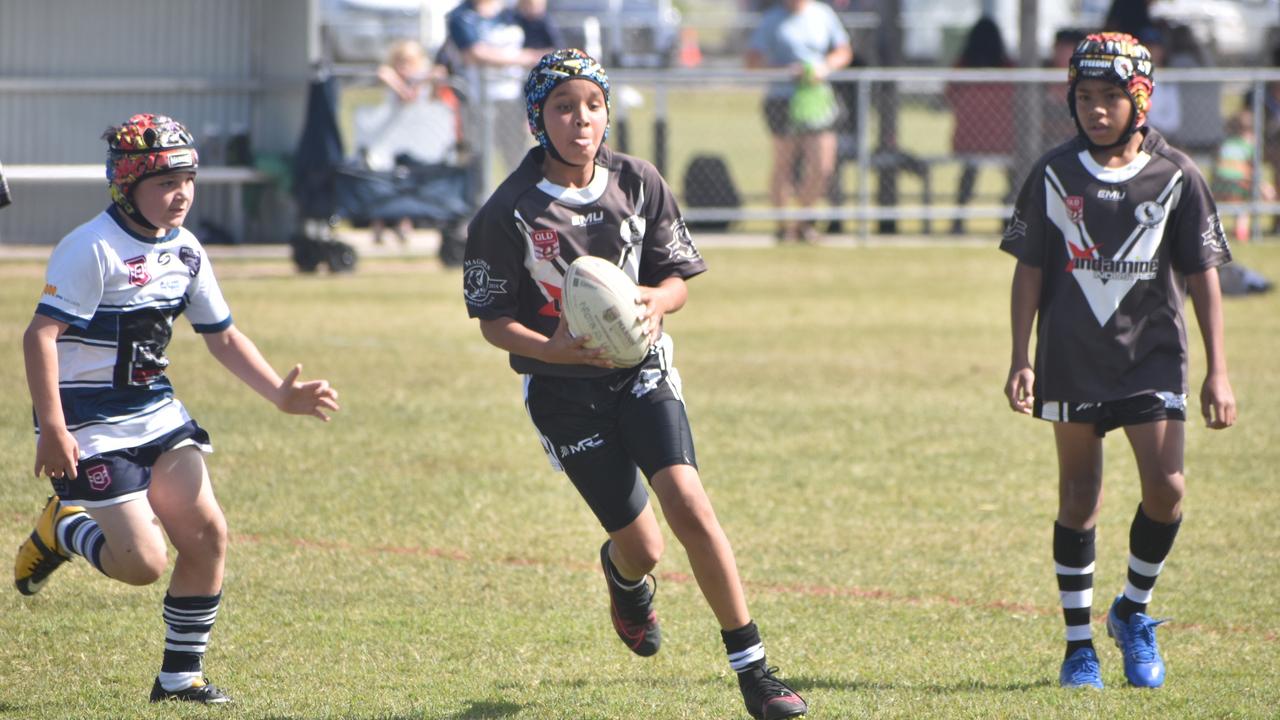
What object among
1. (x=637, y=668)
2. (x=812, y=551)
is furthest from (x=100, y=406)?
(x=812, y=551)

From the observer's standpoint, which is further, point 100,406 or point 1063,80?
point 1063,80

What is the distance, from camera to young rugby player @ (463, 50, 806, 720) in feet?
15.0

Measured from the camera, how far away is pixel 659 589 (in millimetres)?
6234

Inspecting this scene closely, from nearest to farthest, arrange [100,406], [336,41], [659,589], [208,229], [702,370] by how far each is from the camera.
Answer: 1. [100,406]
2. [659,589]
3. [702,370]
4. [208,229]
5. [336,41]

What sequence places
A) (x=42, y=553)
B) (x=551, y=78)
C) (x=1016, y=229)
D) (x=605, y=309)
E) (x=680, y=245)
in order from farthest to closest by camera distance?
(x=42, y=553) < (x=1016, y=229) < (x=680, y=245) < (x=551, y=78) < (x=605, y=309)

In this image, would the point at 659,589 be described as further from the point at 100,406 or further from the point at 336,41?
the point at 336,41

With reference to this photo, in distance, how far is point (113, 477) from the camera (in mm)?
4684

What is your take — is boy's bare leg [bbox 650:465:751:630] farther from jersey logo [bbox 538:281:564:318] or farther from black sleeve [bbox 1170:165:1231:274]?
black sleeve [bbox 1170:165:1231:274]

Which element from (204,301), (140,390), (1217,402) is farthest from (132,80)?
(1217,402)

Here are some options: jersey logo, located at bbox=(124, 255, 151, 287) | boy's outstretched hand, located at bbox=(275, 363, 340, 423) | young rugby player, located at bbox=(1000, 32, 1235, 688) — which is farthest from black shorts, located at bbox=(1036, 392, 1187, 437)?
jersey logo, located at bbox=(124, 255, 151, 287)

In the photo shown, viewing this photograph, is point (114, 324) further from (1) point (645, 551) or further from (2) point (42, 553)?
(1) point (645, 551)

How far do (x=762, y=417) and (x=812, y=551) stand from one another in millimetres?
2762

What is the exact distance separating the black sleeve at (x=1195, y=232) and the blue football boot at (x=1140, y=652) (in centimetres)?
110

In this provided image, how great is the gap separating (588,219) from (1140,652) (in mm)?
2150
